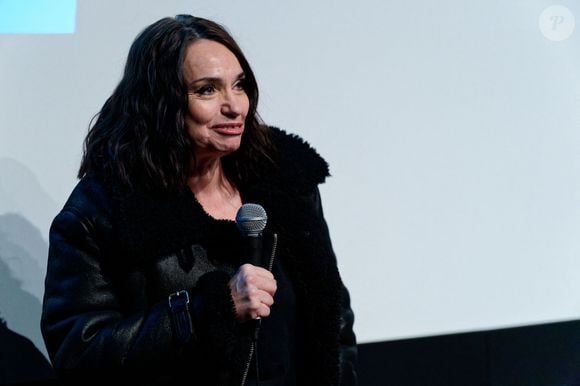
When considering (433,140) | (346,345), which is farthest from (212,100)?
(433,140)

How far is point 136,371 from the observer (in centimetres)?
150

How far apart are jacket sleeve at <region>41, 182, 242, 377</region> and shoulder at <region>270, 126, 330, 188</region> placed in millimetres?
392

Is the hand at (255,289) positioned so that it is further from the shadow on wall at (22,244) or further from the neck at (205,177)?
the shadow on wall at (22,244)

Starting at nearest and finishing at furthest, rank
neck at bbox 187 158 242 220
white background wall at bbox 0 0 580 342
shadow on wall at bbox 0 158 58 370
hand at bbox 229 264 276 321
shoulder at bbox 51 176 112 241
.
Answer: hand at bbox 229 264 276 321 → shoulder at bbox 51 176 112 241 → neck at bbox 187 158 242 220 → shadow on wall at bbox 0 158 58 370 → white background wall at bbox 0 0 580 342

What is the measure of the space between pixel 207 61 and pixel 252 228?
381 mm

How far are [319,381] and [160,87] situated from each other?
2.22ft

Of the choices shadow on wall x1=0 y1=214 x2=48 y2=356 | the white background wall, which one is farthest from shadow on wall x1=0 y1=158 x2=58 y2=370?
the white background wall

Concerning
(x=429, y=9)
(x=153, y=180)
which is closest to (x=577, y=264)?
(x=429, y=9)

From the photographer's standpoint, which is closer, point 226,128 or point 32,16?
point 226,128

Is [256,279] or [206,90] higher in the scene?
[206,90]

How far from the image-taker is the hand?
138cm

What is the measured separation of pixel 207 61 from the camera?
62.4 inches

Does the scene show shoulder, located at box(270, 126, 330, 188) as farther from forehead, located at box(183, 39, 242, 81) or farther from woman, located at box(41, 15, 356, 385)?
forehead, located at box(183, 39, 242, 81)

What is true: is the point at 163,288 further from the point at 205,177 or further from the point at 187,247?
the point at 205,177
